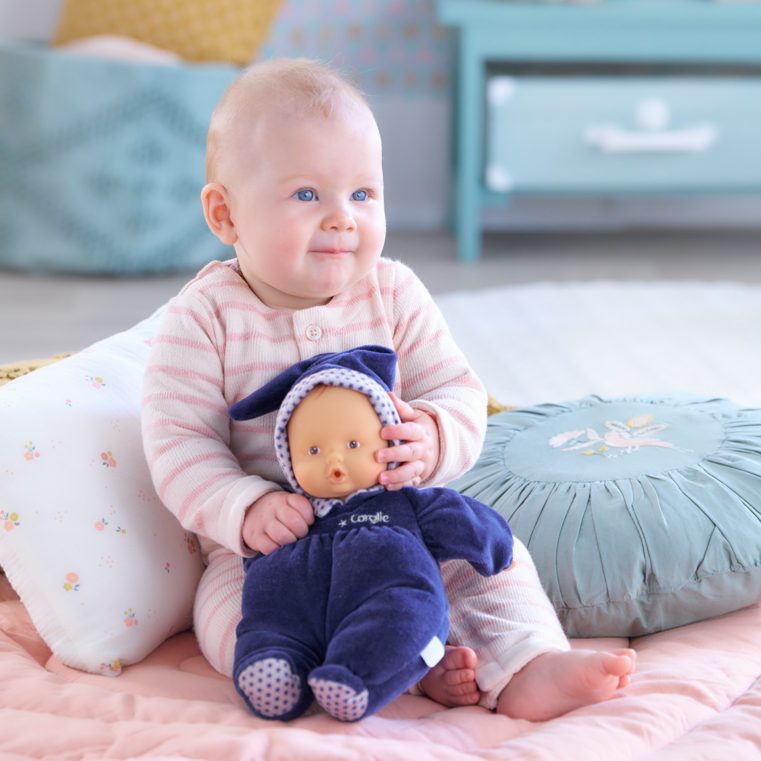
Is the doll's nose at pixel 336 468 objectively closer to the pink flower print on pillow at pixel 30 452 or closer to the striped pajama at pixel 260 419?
the striped pajama at pixel 260 419

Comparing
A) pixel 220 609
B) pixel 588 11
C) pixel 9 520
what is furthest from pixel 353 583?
pixel 588 11

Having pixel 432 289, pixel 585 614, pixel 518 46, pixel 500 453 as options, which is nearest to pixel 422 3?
pixel 518 46

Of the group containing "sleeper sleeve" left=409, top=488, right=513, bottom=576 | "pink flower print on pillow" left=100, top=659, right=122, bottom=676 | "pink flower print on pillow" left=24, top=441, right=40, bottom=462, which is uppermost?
"pink flower print on pillow" left=24, top=441, right=40, bottom=462

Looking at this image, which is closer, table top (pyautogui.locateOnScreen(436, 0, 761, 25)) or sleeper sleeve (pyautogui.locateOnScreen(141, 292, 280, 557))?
sleeper sleeve (pyautogui.locateOnScreen(141, 292, 280, 557))

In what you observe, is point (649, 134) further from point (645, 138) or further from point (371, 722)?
point (371, 722)

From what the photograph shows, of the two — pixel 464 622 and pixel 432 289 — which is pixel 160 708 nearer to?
pixel 464 622

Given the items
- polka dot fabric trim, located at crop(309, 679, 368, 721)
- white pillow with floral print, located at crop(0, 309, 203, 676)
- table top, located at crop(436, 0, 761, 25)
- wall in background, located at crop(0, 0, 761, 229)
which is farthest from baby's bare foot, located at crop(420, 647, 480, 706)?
wall in background, located at crop(0, 0, 761, 229)

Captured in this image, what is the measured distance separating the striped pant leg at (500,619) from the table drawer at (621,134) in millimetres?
1872

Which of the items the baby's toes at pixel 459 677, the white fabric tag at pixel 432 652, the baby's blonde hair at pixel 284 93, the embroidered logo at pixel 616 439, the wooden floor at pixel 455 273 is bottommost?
the wooden floor at pixel 455 273

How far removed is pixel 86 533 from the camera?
0.74 meters

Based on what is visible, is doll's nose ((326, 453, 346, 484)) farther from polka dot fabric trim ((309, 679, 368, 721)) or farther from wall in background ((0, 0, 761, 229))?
wall in background ((0, 0, 761, 229))

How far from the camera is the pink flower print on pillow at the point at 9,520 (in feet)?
2.37

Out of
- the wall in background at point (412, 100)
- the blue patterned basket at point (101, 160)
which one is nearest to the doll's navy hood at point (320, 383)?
the blue patterned basket at point (101, 160)

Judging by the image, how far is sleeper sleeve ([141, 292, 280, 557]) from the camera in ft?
2.29
